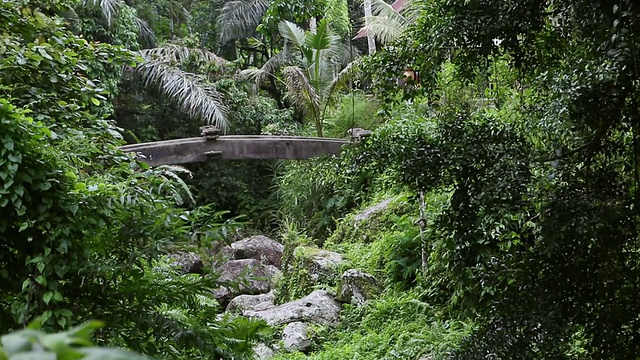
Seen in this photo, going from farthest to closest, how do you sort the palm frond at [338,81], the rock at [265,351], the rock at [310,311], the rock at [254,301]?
the palm frond at [338,81], the rock at [254,301], the rock at [310,311], the rock at [265,351]

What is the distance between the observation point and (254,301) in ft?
31.2

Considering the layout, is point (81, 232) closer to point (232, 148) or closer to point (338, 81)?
point (232, 148)

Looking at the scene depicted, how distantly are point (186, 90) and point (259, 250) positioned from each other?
11.5 feet

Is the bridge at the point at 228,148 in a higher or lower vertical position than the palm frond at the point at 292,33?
lower

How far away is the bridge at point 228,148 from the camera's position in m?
6.72

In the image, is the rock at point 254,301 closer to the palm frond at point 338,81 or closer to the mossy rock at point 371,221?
the mossy rock at point 371,221

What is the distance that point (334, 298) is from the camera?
25.4 feet

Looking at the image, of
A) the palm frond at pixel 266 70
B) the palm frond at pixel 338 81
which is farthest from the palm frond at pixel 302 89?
the palm frond at pixel 266 70

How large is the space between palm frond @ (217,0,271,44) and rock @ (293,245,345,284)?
25.6 ft

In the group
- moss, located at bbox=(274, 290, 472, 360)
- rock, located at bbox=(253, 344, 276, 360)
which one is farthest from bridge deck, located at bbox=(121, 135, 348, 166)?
rock, located at bbox=(253, 344, 276, 360)

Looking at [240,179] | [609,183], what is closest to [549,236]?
[609,183]

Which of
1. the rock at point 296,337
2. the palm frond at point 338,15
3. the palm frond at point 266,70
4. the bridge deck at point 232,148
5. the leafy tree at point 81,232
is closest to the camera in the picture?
the leafy tree at point 81,232

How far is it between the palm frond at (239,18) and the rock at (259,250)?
5.74 meters

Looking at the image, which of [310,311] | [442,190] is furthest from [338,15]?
[442,190]
